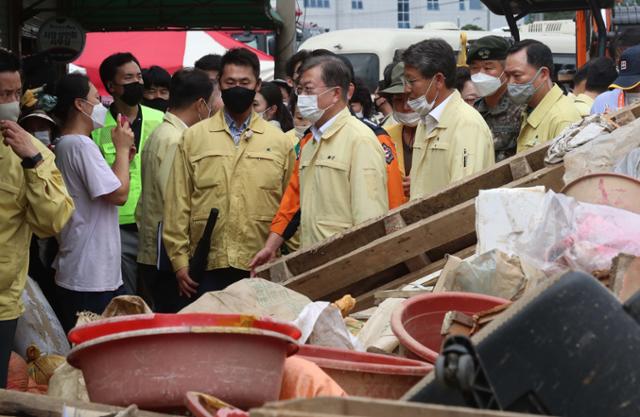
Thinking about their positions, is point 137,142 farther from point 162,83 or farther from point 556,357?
point 556,357

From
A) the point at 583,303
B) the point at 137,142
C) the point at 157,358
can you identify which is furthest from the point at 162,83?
the point at 583,303

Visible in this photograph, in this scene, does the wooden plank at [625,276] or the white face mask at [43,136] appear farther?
the white face mask at [43,136]

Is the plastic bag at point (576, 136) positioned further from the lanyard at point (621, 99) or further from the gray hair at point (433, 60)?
the lanyard at point (621, 99)

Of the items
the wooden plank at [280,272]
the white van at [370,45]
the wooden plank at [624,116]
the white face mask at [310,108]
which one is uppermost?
the white face mask at [310,108]

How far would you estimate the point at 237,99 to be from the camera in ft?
24.1

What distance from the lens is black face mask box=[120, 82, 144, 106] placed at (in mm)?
8648


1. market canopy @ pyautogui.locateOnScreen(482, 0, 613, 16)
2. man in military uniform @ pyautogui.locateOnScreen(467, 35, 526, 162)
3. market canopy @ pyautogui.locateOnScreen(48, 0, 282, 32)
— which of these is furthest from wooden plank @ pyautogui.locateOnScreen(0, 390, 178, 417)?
market canopy @ pyautogui.locateOnScreen(48, 0, 282, 32)

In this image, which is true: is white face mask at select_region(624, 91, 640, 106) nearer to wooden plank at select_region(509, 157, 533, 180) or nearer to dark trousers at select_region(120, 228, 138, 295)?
wooden plank at select_region(509, 157, 533, 180)

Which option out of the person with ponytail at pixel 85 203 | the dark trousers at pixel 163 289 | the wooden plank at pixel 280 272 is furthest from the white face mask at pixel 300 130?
the wooden plank at pixel 280 272

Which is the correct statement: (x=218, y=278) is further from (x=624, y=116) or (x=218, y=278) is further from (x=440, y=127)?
(x=624, y=116)

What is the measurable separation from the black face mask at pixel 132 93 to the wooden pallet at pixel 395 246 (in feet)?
9.17

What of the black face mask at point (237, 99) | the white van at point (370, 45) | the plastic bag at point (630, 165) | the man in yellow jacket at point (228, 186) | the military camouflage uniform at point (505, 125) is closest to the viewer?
the plastic bag at point (630, 165)

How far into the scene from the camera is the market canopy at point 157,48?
20.4m

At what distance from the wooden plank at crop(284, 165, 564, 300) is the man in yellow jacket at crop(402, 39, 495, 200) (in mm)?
721
